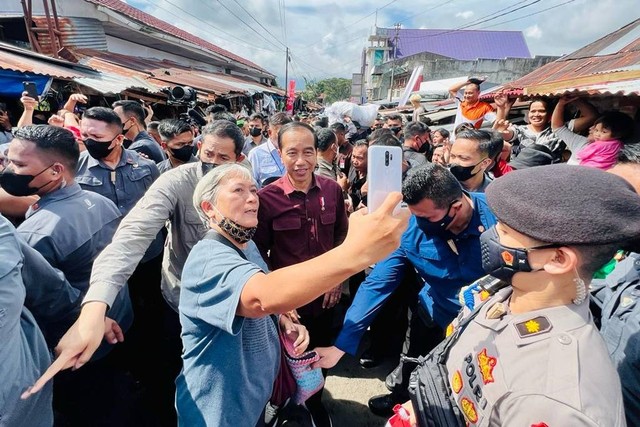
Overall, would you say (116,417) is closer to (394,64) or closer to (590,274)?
(590,274)

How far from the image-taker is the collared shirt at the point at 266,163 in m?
4.02

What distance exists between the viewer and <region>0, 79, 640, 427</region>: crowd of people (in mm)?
918

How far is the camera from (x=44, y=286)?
58.7 inches

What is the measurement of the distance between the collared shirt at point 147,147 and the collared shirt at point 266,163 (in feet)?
3.59

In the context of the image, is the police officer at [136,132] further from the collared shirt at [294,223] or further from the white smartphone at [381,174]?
the white smartphone at [381,174]

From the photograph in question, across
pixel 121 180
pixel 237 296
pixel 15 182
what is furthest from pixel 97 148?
pixel 237 296

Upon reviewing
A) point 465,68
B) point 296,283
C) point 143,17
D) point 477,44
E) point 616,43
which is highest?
→ point 477,44

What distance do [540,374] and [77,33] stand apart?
49.7ft

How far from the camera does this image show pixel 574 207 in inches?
36.1

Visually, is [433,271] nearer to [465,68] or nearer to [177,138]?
[177,138]

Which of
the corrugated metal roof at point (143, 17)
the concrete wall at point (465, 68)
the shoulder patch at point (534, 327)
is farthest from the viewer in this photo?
the concrete wall at point (465, 68)

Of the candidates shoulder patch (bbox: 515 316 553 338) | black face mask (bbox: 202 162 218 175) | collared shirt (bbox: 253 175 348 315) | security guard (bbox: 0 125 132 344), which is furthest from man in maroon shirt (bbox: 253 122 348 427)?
shoulder patch (bbox: 515 316 553 338)

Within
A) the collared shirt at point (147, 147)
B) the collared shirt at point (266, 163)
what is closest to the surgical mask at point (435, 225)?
the collared shirt at point (266, 163)

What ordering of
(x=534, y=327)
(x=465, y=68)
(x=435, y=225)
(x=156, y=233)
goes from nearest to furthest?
(x=534, y=327) < (x=156, y=233) < (x=435, y=225) < (x=465, y=68)
